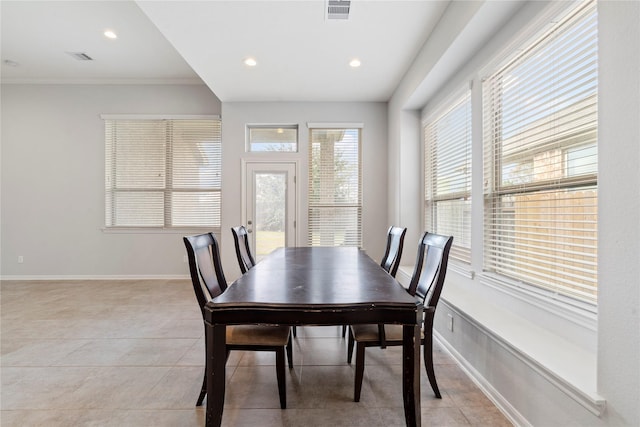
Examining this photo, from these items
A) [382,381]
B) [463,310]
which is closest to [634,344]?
[463,310]

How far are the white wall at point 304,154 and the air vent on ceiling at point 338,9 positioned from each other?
7.11ft

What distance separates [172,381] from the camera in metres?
2.05

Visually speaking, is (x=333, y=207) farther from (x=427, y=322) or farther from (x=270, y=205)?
(x=427, y=322)

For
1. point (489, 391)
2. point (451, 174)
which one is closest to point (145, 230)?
point (451, 174)

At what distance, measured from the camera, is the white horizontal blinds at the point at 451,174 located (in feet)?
9.70

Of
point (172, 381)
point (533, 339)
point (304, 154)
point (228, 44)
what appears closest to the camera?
point (533, 339)

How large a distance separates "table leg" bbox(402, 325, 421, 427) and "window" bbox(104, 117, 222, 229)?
4571 mm

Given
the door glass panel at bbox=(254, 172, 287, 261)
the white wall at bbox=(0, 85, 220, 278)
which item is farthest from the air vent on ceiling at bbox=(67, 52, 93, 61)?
the door glass panel at bbox=(254, 172, 287, 261)

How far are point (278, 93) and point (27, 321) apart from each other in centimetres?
415

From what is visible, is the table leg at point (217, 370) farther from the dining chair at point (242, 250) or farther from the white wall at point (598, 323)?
the white wall at point (598, 323)

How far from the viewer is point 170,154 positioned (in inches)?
207

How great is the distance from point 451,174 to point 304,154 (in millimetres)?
2392

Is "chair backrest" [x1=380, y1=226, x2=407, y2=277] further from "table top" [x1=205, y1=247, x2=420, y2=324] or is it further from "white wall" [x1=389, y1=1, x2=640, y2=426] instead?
"table top" [x1=205, y1=247, x2=420, y2=324]

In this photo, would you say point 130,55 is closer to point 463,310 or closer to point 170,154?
Answer: point 170,154
